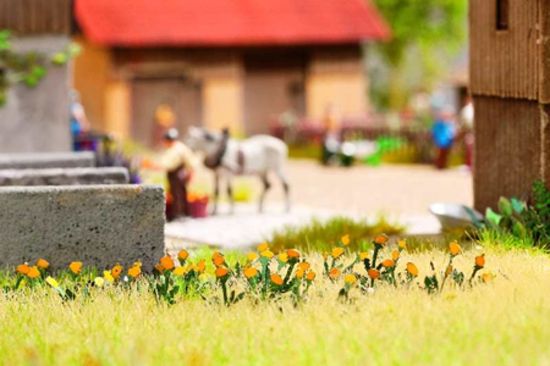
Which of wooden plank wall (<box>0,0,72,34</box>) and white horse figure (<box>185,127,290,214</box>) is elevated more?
wooden plank wall (<box>0,0,72,34</box>)

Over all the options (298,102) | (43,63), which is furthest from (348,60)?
(43,63)

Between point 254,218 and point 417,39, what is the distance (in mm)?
28658

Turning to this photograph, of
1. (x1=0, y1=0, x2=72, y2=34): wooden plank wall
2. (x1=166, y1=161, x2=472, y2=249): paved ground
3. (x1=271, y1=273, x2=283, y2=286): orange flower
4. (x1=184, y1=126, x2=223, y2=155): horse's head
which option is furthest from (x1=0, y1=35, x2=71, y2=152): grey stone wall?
(x1=271, y1=273, x2=283, y2=286): orange flower

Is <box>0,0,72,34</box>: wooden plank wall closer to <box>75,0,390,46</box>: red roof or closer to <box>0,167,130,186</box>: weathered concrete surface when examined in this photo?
<box>0,167,130,186</box>: weathered concrete surface

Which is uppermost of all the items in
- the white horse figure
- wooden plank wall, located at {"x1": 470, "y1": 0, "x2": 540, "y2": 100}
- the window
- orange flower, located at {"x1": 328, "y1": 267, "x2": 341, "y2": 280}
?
the window

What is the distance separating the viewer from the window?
56.1ft

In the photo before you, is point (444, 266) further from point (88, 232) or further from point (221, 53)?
point (221, 53)

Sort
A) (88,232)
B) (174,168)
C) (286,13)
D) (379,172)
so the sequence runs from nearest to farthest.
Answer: (88,232), (174,168), (379,172), (286,13)

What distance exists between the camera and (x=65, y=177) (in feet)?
56.3

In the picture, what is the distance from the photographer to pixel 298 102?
40.8 m

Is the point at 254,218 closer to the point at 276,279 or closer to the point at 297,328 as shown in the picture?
the point at 276,279

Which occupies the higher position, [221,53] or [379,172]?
[221,53]

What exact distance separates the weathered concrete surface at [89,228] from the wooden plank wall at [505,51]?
4679mm

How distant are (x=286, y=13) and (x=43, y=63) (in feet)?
50.9
